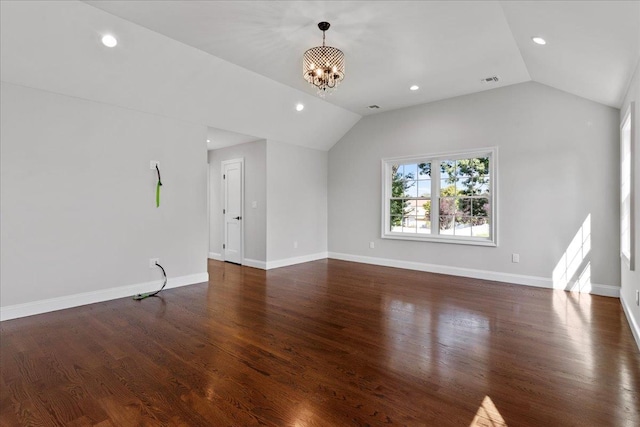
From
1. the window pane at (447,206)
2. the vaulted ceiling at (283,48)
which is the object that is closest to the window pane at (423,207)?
the window pane at (447,206)

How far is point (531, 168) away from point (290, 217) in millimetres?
4241

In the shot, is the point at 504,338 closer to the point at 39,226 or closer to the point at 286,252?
the point at 286,252

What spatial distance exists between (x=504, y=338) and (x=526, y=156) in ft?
10.4

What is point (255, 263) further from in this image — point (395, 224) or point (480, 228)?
point (480, 228)

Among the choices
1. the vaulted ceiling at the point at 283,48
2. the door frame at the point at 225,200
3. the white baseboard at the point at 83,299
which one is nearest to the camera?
the vaulted ceiling at the point at 283,48

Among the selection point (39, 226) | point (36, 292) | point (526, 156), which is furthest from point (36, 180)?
point (526, 156)

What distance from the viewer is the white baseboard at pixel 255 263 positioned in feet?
20.2

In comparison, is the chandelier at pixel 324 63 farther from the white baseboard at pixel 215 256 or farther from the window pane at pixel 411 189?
the white baseboard at pixel 215 256

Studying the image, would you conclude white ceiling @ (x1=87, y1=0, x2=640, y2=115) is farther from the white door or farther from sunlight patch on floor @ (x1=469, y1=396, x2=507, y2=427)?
sunlight patch on floor @ (x1=469, y1=396, x2=507, y2=427)

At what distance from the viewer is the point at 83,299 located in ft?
12.9

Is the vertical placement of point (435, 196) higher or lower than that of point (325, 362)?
higher

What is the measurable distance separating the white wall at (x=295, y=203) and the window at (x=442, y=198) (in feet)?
5.01

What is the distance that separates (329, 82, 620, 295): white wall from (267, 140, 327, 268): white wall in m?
1.50

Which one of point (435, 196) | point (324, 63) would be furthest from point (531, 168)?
Answer: point (324, 63)
